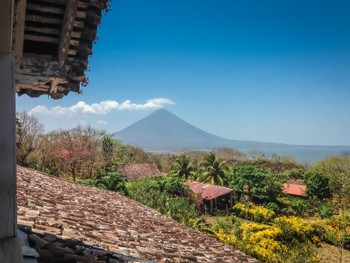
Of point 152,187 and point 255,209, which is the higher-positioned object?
point 152,187

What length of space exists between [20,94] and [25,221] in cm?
177

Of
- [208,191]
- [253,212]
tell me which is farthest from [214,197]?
[253,212]

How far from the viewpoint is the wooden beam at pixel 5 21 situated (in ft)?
4.49

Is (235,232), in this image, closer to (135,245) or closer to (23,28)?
(135,245)

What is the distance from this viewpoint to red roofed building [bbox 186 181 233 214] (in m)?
29.6

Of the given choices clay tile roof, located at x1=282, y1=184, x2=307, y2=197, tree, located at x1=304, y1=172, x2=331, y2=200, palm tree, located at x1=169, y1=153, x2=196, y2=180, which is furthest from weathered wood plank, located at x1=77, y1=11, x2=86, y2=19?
palm tree, located at x1=169, y1=153, x2=196, y2=180

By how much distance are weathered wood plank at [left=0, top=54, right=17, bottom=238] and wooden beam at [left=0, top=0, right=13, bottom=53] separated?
8 cm

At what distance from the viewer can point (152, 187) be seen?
28859 mm

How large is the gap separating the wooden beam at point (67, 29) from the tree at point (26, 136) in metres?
23.1

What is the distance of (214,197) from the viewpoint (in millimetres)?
29172

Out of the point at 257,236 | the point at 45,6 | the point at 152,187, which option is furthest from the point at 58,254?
the point at 152,187

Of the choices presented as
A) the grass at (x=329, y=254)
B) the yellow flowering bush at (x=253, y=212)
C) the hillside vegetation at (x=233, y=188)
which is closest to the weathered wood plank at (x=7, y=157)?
the hillside vegetation at (x=233, y=188)

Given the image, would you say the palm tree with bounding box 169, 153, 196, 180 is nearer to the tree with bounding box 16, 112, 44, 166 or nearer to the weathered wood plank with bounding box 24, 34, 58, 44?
the tree with bounding box 16, 112, 44, 166

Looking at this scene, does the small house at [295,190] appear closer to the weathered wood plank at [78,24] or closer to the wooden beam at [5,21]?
the weathered wood plank at [78,24]
